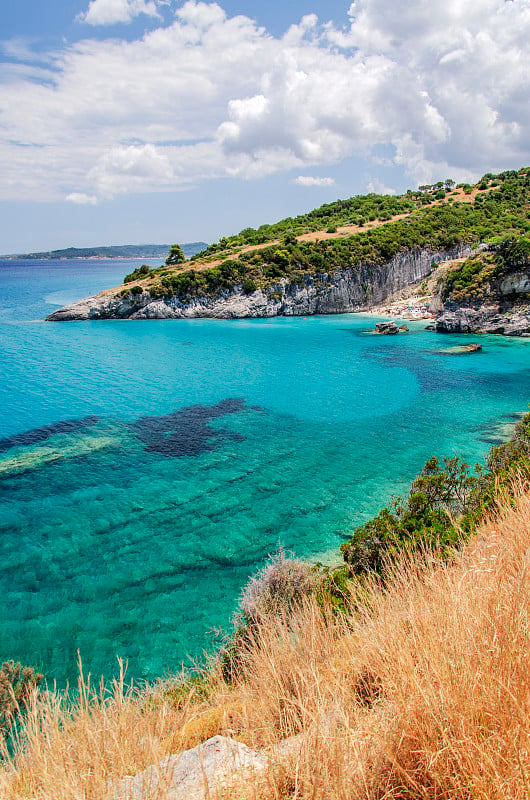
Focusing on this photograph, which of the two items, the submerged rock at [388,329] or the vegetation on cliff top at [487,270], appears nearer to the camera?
the vegetation on cliff top at [487,270]

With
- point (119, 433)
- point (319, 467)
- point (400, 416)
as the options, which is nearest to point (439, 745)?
point (319, 467)

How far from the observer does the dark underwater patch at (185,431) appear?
2014cm

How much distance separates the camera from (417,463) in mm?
18031

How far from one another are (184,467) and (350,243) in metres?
57.2

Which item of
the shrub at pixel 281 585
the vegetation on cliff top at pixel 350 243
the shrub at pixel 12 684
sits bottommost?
the shrub at pixel 12 684

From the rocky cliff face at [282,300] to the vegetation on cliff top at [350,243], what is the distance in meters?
0.82

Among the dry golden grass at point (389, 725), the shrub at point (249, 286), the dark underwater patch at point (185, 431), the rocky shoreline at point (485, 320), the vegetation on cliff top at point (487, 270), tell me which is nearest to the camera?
the dry golden grass at point (389, 725)

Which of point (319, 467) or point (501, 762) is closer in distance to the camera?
point (501, 762)

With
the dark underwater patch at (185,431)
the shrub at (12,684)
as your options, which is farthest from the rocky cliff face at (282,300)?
the shrub at (12,684)

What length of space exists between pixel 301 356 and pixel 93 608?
106 feet

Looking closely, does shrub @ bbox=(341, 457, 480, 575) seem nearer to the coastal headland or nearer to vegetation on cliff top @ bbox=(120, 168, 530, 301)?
the coastal headland

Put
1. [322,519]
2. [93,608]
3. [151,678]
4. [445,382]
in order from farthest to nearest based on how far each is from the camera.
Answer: [445,382], [322,519], [93,608], [151,678]

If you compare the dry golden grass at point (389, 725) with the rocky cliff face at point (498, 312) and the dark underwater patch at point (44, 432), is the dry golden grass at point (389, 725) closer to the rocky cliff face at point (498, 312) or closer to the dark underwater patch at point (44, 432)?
the dark underwater patch at point (44, 432)

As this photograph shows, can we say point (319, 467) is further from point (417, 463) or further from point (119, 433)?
point (119, 433)
